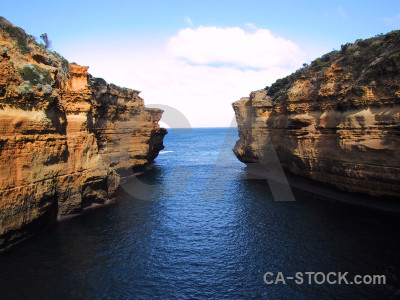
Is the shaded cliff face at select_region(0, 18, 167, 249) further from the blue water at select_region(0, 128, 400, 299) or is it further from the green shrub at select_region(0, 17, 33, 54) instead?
the blue water at select_region(0, 128, 400, 299)

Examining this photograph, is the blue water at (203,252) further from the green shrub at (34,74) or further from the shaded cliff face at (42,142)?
the green shrub at (34,74)

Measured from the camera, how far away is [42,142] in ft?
65.2

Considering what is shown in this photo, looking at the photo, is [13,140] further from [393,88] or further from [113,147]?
[393,88]

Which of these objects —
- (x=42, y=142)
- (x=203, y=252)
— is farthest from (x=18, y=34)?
(x=203, y=252)

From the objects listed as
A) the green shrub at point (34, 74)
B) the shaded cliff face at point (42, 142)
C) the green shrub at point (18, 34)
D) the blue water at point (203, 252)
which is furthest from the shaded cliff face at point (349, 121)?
the green shrub at point (18, 34)

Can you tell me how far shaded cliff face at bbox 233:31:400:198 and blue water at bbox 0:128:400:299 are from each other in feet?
11.0

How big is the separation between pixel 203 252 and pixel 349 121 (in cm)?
1675

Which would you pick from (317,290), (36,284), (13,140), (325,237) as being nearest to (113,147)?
(13,140)

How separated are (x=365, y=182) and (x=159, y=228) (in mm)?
17361

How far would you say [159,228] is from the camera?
22.5 metres

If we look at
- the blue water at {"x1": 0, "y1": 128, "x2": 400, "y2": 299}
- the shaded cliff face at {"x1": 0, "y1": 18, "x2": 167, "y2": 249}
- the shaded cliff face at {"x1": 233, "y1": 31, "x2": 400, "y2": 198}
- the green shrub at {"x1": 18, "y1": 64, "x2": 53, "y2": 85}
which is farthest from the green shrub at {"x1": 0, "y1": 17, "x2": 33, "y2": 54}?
the shaded cliff face at {"x1": 233, "y1": 31, "x2": 400, "y2": 198}

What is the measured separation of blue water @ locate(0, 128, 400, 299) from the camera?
47.5 feet

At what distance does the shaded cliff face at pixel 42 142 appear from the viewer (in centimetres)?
Answer: 1748

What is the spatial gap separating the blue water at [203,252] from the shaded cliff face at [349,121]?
337 centimetres
